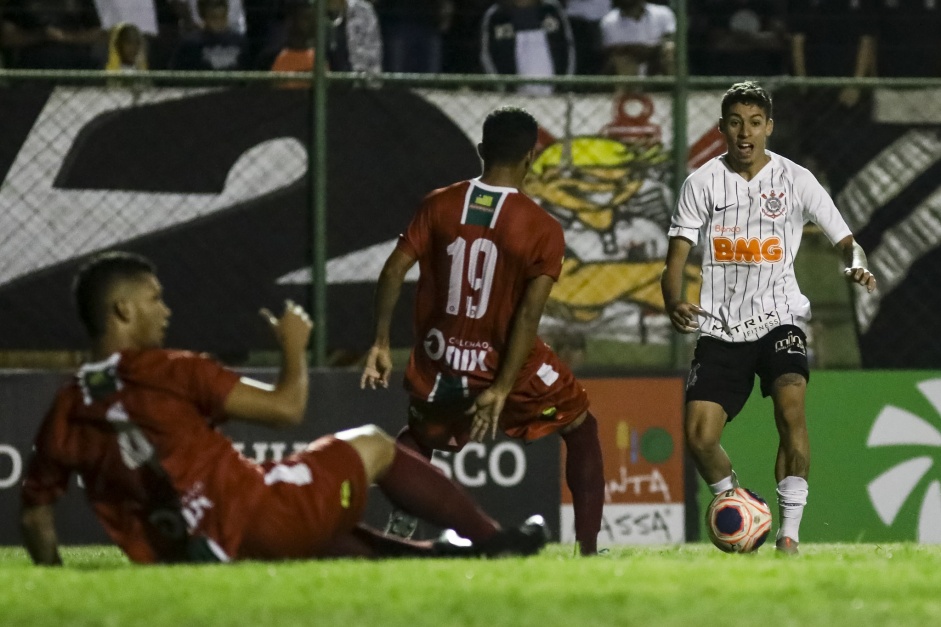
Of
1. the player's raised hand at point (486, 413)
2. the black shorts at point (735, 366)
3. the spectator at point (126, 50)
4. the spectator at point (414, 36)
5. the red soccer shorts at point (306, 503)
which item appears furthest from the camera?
the spectator at point (414, 36)

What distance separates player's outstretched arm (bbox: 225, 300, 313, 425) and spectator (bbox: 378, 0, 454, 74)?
18.3 feet

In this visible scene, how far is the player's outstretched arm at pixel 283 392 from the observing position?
5070mm

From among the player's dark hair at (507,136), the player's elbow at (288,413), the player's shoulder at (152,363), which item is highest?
the player's dark hair at (507,136)

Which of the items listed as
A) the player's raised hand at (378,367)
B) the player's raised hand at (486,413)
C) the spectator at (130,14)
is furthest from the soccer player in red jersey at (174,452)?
the spectator at (130,14)

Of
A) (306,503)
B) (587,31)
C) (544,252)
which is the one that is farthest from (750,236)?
(587,31)

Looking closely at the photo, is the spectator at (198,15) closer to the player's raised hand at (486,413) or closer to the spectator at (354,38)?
the spectator at (354,38)

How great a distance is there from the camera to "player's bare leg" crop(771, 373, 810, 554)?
279 inches

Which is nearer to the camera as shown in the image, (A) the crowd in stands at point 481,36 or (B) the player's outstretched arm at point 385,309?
(B) the player's outstretched arm at point 385,309

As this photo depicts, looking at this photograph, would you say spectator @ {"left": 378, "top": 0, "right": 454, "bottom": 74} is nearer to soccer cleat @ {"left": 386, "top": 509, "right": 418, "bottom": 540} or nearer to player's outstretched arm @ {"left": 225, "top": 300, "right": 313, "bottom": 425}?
soccer cleat @ {"left": 386, "top": 509, "right": 418, "bottom": 540}

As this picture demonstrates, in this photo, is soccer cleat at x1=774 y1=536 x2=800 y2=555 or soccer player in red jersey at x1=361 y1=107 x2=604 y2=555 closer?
soccer player in red jersey at x1=361 y1=107 x2=604 y2=555

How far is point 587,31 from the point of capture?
1098 cm

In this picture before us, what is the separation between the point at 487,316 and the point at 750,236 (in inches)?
50.8

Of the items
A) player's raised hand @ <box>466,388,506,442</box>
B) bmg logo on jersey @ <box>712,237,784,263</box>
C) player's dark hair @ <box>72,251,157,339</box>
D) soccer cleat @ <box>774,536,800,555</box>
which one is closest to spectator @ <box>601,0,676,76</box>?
bmg logo on jersey @ <box>712,237,784,263</box>

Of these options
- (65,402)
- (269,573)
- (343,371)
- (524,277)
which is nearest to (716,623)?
(269,573)
